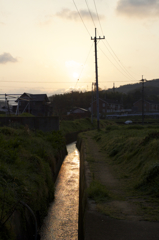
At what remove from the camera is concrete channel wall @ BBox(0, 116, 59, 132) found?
2252cm

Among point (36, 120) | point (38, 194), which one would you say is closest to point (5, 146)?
point (38, 194)

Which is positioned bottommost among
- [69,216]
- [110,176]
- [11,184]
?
[69,216]

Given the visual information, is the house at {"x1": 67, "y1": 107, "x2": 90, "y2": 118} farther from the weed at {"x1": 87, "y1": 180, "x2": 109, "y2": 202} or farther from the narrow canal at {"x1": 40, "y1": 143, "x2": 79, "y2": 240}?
the weed at {"x1": 87, "y1": 180, "x2": 109, "y2": 202}

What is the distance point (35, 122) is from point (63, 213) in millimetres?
14831

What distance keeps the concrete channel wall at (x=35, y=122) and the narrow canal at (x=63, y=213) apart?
8.70 meters

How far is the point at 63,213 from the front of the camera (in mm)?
10047

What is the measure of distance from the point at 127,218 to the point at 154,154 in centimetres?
496

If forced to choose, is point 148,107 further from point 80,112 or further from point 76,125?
point 76,125

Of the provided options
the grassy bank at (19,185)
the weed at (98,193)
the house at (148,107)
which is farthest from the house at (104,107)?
the weed at (98,193)

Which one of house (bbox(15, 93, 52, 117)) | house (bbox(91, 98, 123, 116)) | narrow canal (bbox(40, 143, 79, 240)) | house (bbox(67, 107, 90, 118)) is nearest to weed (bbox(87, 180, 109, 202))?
narrow canal (bbox(40, 143, 79, 240))

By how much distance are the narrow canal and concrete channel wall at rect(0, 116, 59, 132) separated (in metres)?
8.70

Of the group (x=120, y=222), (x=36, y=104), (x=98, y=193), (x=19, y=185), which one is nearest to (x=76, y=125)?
(x=36, y=104)

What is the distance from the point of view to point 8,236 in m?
5.20

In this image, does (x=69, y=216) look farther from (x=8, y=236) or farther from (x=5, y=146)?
(x=8, y=236)
